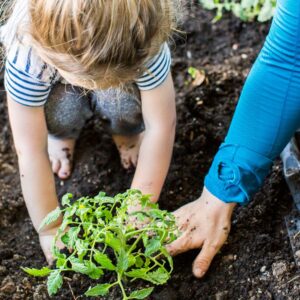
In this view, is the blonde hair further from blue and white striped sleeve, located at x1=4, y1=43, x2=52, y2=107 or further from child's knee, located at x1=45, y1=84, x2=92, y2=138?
child's knee, located at x1=45, y1=84, x2=92, y2=138

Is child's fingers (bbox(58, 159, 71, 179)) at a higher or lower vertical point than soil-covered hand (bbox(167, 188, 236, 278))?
lower

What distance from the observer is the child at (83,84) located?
1493 millimetres

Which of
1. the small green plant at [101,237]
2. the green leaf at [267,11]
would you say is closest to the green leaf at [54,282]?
the small green plant at [101,237]

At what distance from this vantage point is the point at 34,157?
193cm

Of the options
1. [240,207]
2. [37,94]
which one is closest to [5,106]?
[37,94]

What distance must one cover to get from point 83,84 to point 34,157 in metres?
0.37

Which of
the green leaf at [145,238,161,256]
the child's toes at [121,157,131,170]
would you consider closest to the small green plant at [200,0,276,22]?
the child's toes at [121,157,131,170]

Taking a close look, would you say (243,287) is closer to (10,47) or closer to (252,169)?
(252,169)

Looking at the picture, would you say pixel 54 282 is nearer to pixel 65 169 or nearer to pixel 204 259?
pixel 204 259

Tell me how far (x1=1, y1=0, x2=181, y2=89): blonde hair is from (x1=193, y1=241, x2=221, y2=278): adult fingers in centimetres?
59

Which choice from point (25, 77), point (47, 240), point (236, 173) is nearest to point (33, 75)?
point (25, 77)

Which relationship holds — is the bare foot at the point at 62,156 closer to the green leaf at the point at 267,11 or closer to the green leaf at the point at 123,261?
the green leaf at the point at 123,261

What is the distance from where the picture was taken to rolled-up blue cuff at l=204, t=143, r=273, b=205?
1.86 meters

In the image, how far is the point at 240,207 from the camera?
2.09m
